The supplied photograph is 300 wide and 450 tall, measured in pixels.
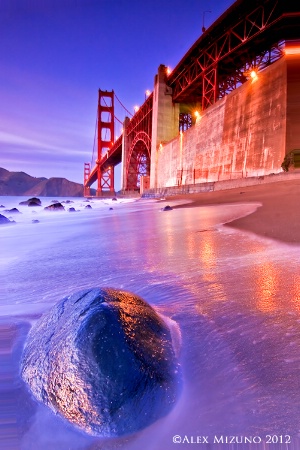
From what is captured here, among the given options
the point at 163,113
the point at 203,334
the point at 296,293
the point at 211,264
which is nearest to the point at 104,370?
the point at 203,334

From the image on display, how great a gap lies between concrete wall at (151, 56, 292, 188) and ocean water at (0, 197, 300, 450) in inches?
333

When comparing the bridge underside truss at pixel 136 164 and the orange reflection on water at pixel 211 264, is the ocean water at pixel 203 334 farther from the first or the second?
the bridge underside truss at pixel 136 164

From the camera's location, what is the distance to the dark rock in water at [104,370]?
0.71 metres

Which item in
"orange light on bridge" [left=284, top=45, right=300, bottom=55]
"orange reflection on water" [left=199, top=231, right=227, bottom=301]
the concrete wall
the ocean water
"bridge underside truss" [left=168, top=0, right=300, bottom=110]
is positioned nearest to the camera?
the ocean water

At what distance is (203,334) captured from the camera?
112cm

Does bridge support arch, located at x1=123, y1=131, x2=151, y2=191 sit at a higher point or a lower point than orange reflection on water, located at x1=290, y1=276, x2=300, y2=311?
higher

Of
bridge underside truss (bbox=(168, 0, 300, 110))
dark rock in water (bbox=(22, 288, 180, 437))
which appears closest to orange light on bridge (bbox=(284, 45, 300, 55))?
bridge underside truss (bbox=(168, 0, 300, 110))

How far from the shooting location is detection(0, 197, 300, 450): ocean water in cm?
69

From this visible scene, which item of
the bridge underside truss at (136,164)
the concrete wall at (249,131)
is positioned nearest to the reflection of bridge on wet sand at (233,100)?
the concrete wall at (249,131)

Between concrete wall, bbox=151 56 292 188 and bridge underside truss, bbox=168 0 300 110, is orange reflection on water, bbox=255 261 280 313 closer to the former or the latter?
concrete wall, bbox=151 56 292 188

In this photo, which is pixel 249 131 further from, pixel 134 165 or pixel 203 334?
pixel 134 165

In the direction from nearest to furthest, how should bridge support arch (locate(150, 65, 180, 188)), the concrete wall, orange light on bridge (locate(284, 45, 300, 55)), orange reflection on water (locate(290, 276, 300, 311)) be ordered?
orange reflection on water (locate(290, 276, 300, 311)), the concrete wall, orange light on bridge (locate(284, 45, 300, 55)), bridge support arch (locate(150, 65, 180, 188))

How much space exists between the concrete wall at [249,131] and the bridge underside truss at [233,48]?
9.05 feet

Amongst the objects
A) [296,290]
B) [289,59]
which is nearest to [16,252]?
[296,290]
